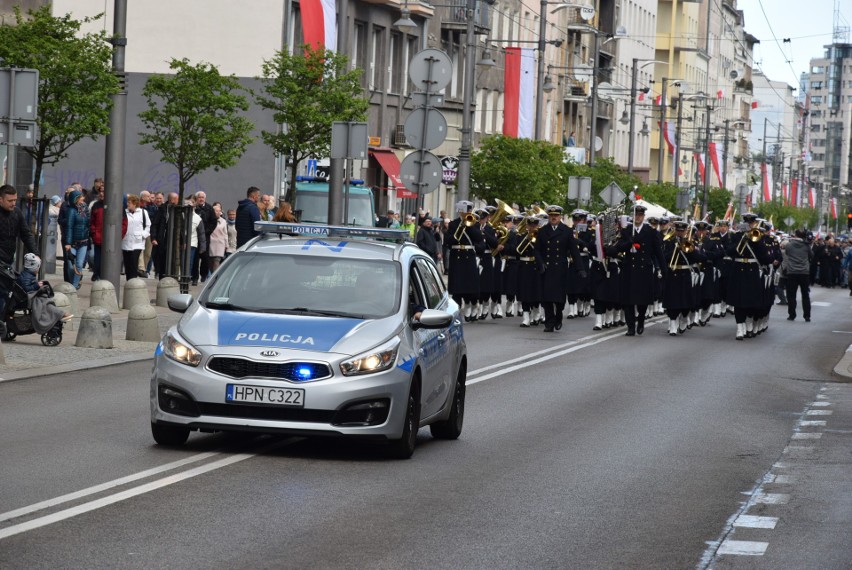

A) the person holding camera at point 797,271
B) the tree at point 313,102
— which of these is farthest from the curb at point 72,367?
the person holding camera at point 797,271

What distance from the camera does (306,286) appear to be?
40.0 feet

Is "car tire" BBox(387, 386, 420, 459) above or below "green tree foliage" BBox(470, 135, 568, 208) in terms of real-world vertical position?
below

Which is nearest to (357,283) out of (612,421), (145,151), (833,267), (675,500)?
(675,500)

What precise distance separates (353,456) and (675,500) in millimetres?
2275

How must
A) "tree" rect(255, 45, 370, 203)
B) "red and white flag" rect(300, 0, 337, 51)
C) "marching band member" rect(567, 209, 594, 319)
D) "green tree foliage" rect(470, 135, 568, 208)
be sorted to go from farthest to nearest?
"green tree foliage" rect(470, 135, 568, 208)
"red and white flag" rect(300, 0, 337, 51)
"tree" rect(255, 45, 370, 203)
"marching band member" rect(567, 209, 594, 319)

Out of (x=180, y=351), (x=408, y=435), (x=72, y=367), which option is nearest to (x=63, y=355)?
(x=72, y=367)

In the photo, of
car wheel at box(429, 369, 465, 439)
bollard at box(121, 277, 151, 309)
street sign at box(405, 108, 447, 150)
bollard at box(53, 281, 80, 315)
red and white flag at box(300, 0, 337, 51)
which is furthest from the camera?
red and white flag at box(300, 0, 337, 51)

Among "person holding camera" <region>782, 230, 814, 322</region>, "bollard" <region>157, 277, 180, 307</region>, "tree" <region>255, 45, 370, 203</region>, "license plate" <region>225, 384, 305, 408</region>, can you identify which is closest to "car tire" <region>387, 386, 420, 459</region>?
"license plate" <region>225, 384, 305, 408</region>

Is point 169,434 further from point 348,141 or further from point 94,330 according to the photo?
point 348,141

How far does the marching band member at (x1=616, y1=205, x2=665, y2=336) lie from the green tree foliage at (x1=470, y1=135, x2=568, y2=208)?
26.7m

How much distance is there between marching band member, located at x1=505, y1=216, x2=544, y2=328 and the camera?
2966cm

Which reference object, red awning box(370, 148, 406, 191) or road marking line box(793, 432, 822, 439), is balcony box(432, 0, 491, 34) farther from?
road marking line box(793, 432, 822, 439)

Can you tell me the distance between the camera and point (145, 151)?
51.0 m

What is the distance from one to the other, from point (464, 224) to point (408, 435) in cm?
1921
